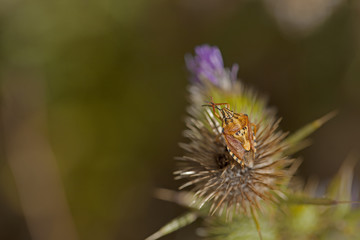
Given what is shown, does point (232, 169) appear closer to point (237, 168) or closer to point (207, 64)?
point (237, 168)

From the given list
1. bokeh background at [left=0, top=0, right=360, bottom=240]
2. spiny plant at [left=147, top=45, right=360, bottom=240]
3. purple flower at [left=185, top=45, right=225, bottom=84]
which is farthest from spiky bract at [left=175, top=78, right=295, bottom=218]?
bokeh background at [left=0, top=0, right=360, bottom=240]

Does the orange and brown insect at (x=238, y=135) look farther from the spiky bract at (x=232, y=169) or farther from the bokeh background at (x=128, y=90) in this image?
the bokeh background at (x=128, y=90)

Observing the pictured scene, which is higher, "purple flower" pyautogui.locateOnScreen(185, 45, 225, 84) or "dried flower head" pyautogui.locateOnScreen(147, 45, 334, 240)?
"purple flower" pyautogui.locateOnScreen(185, 45, 225, 84)

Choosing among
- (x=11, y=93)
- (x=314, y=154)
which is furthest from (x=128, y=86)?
(x=314, y=154)

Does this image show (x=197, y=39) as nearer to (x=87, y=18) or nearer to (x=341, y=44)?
(x=87, y=18)

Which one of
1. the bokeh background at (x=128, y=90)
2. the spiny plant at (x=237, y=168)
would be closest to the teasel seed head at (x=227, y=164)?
the spiny plant at (x=237, y=168)

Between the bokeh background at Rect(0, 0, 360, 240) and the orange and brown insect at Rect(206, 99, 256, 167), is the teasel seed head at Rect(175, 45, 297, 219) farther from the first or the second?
the bokeh background at Rect(0, 0, 360, 240)

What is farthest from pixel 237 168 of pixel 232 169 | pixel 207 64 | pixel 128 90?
pixel 128 90
